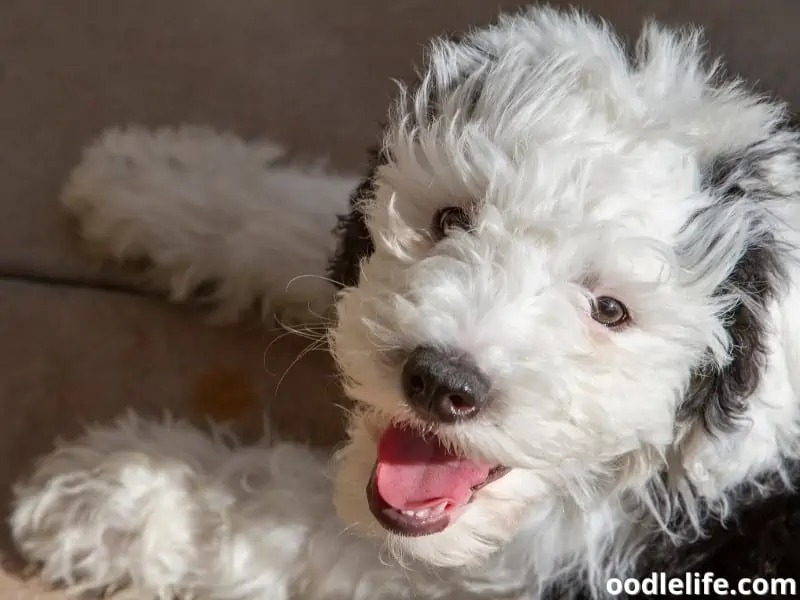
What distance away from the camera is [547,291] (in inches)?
37.4

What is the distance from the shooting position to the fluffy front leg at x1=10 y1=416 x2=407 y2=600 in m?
1.22

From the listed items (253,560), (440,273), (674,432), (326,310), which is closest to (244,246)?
(326,310)

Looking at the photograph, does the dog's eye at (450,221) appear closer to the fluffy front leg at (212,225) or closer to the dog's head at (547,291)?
the dog's head at (547,291)

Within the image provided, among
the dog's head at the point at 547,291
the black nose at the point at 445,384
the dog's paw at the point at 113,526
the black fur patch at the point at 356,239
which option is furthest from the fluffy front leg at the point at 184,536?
the black nose at the point at 445,384

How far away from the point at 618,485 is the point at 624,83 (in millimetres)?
460

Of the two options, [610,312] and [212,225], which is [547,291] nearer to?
[610,312]

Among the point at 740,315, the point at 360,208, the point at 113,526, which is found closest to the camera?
the point at 740,315

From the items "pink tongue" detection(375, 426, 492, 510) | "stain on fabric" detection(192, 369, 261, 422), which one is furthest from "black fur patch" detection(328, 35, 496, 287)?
"stain on fabric" detection(192, 369, 261, 422)

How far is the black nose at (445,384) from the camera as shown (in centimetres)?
88

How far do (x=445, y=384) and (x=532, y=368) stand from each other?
92 millimetres

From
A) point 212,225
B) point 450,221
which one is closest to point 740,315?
point 450,221

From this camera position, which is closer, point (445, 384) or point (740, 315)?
point (445, 384)

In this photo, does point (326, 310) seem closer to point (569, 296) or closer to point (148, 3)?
point (569, 296)

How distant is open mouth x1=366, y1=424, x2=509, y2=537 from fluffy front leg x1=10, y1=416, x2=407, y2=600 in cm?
25
